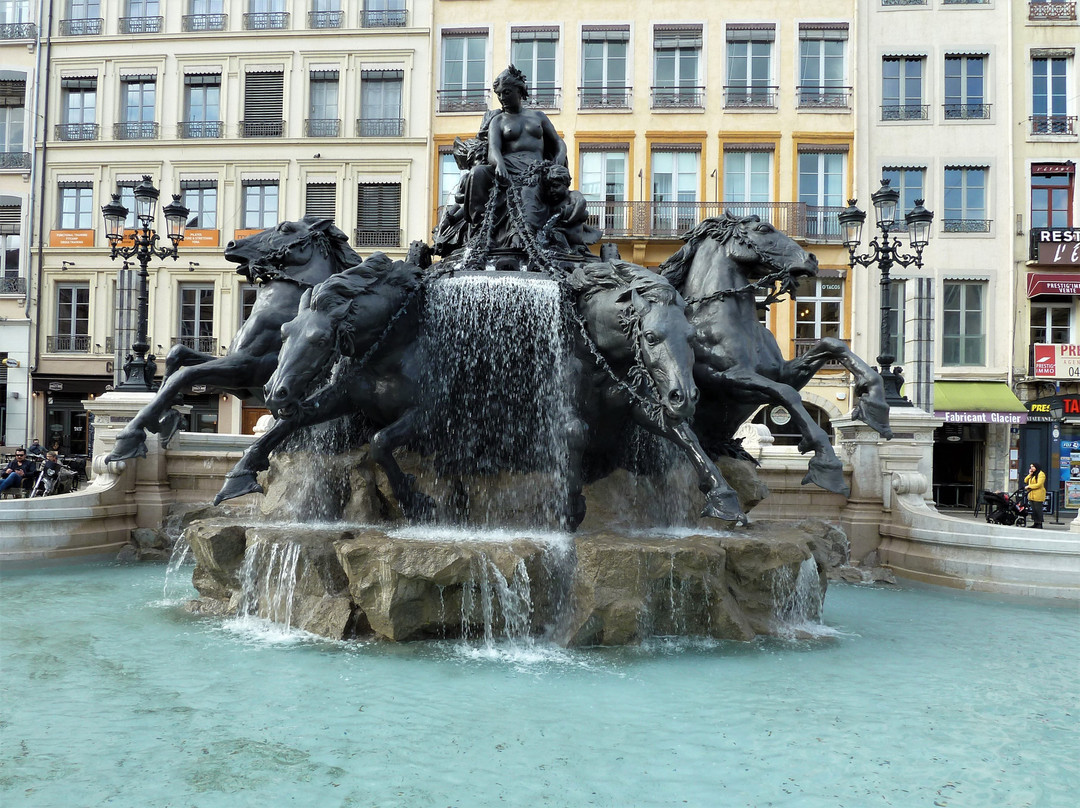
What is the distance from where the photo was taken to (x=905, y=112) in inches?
1101

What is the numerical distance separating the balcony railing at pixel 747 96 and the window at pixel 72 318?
22590 millimetres

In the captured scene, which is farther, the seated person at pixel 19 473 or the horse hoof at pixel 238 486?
the seated person at pixel 19 473

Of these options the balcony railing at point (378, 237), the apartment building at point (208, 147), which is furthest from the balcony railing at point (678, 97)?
the balcony railing at point (378, 237)

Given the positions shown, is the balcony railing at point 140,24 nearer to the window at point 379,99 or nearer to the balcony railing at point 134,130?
the balcony railing at point 134,130

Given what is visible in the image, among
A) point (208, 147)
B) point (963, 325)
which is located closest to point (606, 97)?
point (963, 325)

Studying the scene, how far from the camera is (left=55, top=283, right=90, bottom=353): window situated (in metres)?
30.3

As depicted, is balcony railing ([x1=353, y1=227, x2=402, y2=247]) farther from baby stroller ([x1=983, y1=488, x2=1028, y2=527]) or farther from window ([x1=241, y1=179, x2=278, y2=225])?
baby stroller ([x1=983, y1=488, x2=1028, y2=527])

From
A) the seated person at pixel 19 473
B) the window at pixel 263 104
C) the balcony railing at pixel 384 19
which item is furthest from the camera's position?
the window at pixel 263 104

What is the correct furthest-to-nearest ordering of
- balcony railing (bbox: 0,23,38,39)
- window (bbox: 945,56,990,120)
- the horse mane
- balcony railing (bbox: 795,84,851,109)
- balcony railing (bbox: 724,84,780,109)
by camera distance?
balcony railing (bbox: 0,23,38,39) < balcony railing (bbox: 724,84,780,109) < balcony railing (bbox: 795,84,851,109) < window (bbox: 945,56,990,120) < the horse mane

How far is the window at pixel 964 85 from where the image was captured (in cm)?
2770

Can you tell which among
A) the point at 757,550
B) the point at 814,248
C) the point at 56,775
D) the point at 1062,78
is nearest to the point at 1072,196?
the point at 1062,78

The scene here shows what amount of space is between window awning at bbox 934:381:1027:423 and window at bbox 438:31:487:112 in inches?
684

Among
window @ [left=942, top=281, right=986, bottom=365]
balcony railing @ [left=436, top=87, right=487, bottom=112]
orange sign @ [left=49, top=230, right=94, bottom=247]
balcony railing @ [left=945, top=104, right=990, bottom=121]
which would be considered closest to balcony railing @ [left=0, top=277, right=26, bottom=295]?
orange sign @ [left=49, top=230, right=94, bottom=247]

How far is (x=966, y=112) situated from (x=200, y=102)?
25393 mm
